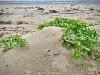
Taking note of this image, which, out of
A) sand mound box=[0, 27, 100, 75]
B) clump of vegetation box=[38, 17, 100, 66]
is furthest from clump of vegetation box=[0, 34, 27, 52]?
clump of vegetation box=[38, 17, 100, 66]

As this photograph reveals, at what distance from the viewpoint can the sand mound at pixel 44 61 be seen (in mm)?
1681

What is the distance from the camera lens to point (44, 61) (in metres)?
1.77

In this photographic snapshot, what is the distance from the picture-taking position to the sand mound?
5.51 ft

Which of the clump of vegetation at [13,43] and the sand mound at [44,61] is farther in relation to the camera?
the clump of vegetation at [13,43]

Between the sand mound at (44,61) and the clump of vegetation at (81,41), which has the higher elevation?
the clump of vegetation at (81,41)

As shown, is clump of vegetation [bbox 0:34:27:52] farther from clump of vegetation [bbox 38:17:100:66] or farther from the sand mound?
clump of vegetation [bbox 38:17:100:66]

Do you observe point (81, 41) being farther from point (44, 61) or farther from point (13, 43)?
point (13, 43)

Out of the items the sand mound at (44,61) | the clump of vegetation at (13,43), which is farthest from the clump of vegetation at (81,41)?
the clump of vegetation at (13,43)

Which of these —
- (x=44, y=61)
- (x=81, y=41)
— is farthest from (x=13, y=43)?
(x=81, y=41)

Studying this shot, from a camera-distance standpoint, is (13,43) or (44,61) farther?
(13,43)

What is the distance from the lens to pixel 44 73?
→ 65.4 inches

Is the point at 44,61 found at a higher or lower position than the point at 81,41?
lower

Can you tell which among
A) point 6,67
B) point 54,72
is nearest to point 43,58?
point 54,72

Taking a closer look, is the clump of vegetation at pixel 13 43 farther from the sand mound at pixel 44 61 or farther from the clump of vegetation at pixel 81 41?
the clump of vegetation at pixel 81 41
